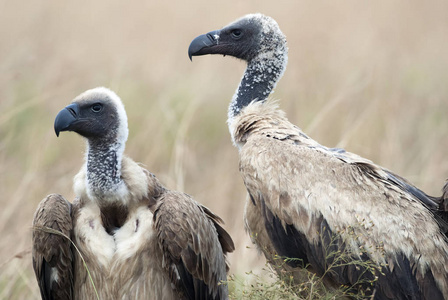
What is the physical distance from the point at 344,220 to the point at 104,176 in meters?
1.45

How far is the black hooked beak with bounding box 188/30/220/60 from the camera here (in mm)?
5508

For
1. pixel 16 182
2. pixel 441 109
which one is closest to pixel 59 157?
pixel 16 182

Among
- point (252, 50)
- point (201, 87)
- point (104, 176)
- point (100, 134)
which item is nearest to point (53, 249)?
point (104, 176)

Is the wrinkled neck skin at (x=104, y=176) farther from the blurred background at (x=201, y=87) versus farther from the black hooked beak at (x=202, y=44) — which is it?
the blurred background at (x=201, y=87)

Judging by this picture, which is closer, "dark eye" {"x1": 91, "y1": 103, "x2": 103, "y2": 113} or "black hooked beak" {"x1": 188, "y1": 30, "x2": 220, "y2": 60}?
"dark eye" {"x1": 91, "y1": 103, "x2": 103, "y2": 113}

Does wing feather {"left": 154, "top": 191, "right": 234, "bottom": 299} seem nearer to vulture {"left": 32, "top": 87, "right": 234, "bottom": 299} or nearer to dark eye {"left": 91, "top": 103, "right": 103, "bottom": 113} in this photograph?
vulture {"left": 32, "top": 87, "right": 234, "bottom": 299}

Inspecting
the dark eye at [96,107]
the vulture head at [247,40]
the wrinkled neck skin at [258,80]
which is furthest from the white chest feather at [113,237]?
the vulture head at [247,40]

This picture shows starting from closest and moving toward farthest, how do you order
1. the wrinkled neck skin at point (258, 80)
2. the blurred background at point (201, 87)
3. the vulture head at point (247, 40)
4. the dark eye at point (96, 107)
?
the dark eye at point (96, 107) → the wrinkled neck skin at point (258, 80) → the vulture head at point (247, 40) → the blurred background at point (201, 87)

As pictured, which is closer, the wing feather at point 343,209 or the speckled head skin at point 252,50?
the wing feather at point 343,209

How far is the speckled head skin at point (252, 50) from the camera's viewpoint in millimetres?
5512

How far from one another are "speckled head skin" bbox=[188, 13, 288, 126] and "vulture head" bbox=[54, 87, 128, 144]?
95 cm

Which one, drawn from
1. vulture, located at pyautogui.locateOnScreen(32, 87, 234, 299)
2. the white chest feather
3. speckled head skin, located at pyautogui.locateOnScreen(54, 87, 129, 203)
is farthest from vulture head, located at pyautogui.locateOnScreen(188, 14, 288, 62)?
A: the white chest feather

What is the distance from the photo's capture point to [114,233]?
4.71m

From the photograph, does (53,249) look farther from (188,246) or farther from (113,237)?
(188,246)
